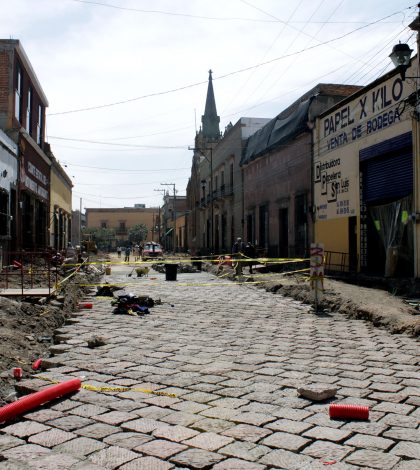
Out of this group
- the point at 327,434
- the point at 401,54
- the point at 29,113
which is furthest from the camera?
the point at 29,113

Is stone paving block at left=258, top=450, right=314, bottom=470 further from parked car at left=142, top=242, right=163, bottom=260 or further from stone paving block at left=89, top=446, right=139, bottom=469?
parked car at left=142, top=242, right=163, bottom=260

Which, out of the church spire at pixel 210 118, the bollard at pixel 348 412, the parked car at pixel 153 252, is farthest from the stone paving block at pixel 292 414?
the church spire at pixel 210 118

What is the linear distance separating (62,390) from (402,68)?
490 inches

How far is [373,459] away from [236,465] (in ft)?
2.95

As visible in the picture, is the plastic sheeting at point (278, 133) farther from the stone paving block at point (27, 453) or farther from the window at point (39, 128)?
the stone paving block at point (27, 453)

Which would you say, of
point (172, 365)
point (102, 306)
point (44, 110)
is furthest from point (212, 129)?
point (172, 365)

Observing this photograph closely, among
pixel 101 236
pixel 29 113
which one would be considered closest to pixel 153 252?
pixel 29 113

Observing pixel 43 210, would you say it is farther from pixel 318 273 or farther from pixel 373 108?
pixel 318 273

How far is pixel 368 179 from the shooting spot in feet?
58.9

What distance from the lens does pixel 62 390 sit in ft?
15.2

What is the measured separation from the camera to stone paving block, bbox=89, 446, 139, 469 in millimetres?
3309

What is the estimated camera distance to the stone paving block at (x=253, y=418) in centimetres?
405

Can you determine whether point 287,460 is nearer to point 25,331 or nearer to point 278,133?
point 25,331

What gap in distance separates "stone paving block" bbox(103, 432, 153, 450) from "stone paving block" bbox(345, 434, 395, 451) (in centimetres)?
144
